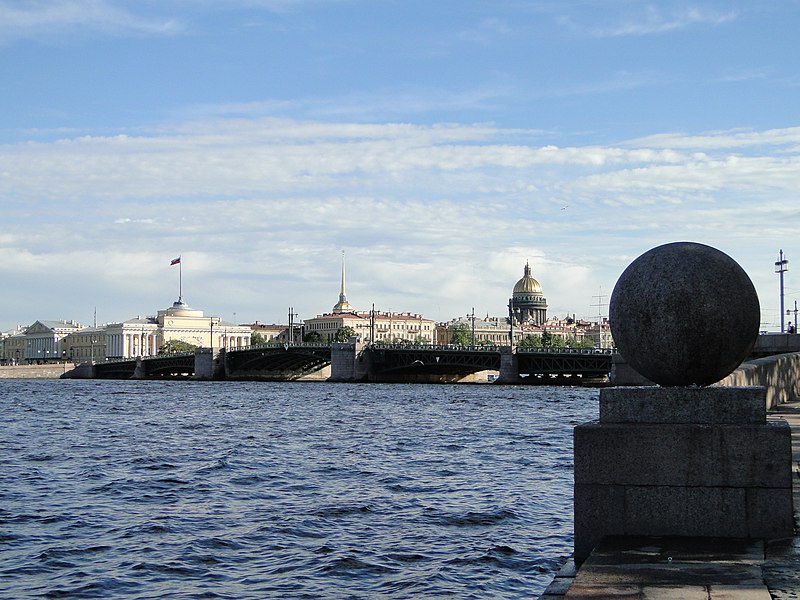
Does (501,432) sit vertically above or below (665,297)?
below

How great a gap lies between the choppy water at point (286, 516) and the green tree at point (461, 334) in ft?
429

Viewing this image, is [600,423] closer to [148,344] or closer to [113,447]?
[113,447]

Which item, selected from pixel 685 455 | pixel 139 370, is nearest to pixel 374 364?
pixel 139 370

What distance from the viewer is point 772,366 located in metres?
17.3

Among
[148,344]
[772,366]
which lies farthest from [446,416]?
[148,344]

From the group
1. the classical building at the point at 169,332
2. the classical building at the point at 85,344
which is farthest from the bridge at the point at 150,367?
the classical building at the point at 85,344

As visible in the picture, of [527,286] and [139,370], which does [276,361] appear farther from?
[527,286]

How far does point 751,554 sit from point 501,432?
19.3 meters

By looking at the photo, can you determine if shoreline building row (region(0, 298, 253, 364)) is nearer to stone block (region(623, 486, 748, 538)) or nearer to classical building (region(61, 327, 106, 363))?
classical building (region(61, 327, 106, 363))

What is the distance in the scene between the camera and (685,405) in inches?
247

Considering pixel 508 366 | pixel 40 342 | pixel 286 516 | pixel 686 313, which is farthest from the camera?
pixel 40 342

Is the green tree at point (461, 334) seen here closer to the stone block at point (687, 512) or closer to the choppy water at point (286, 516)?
the choppy water at point (286, 516)

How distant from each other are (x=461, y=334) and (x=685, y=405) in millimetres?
156076

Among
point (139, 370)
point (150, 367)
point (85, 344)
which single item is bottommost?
point (139, 370)
